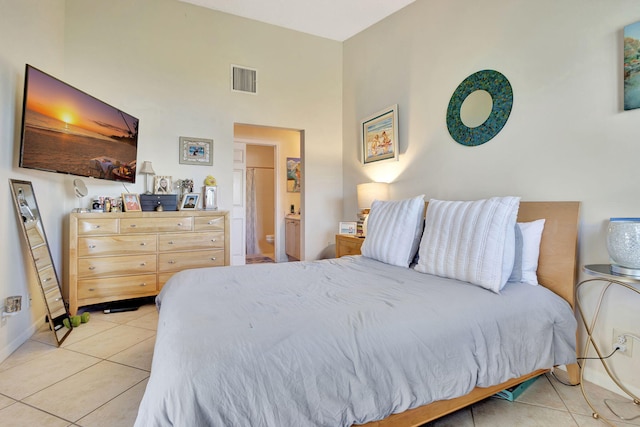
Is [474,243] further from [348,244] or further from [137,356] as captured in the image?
[137,356]

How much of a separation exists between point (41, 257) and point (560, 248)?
11.6 ft

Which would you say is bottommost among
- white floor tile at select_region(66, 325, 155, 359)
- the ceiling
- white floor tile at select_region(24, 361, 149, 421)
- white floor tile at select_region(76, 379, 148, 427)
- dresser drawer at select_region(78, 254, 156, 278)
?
white floor tile at select_region(76, 379, 148, 427)

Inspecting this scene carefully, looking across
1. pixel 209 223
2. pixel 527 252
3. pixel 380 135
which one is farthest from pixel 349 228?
pixel 527 252

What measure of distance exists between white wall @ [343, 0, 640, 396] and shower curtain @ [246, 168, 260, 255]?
3.75m

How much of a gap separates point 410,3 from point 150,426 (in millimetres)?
3856

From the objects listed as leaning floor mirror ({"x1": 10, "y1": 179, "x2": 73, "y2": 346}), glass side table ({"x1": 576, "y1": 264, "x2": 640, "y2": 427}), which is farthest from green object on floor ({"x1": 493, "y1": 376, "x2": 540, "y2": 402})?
leaning floor mirror ({"x1": 10, "y1": 179, "x2": 73, "y2": 346})

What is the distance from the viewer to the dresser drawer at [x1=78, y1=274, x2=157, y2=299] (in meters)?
2.78

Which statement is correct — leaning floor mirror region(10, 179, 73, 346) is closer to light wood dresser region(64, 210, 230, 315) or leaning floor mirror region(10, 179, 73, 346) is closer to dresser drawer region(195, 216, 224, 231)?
light wood dresser region(64, 210, 230, 315)

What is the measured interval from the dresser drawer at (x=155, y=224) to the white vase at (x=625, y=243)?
10.5 feet

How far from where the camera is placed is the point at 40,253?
235 cm

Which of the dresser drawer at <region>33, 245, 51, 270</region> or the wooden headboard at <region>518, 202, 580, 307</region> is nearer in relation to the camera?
the wooden headboard at <region>518, 202, 580, 307</region>

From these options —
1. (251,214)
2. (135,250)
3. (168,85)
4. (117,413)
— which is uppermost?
(168,85)

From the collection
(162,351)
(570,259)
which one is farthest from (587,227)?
(162,351)

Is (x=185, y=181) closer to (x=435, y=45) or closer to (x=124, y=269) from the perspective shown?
(x=124, y=269)
